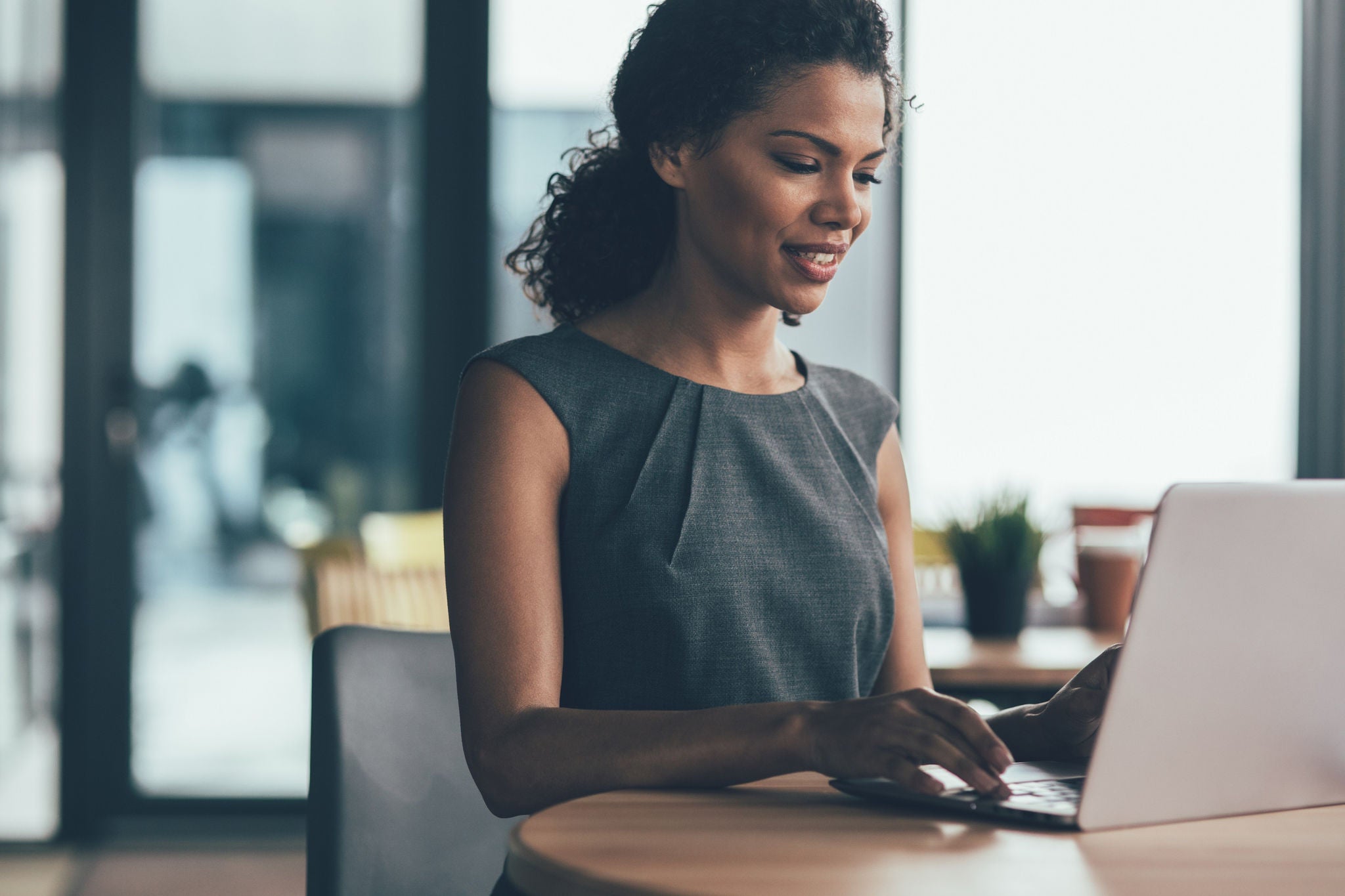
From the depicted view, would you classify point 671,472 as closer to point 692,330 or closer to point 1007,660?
point 692,330

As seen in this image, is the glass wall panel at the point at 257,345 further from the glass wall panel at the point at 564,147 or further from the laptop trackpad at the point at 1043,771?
the laptop trackpad at the point at 1043,771

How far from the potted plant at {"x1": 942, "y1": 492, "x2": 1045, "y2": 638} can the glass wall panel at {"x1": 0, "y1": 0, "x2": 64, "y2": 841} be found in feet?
8.64

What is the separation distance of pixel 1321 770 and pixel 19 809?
362 cm

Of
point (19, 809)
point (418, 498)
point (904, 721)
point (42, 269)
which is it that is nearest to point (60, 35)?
point (42, 269)

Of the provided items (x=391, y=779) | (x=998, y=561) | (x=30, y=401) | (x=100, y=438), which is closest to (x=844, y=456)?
(x=391, y=779)

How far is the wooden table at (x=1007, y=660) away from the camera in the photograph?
2.12m

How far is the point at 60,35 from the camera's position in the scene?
3.64 meters

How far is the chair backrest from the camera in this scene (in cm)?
120

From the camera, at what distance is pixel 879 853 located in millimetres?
785

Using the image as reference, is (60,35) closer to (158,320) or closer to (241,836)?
(158,320)

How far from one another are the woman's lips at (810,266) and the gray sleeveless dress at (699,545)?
0.18 meters

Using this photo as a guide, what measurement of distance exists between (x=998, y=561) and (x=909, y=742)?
1.70 metres

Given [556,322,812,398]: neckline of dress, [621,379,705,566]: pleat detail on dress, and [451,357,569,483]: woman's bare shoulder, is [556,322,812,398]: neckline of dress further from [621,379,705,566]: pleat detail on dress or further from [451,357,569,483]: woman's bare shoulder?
[451,357,569,483]: woman's bare shoulder

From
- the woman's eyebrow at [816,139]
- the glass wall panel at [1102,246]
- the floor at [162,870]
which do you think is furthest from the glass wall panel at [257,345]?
the woman's eyebrow at [816,139]
